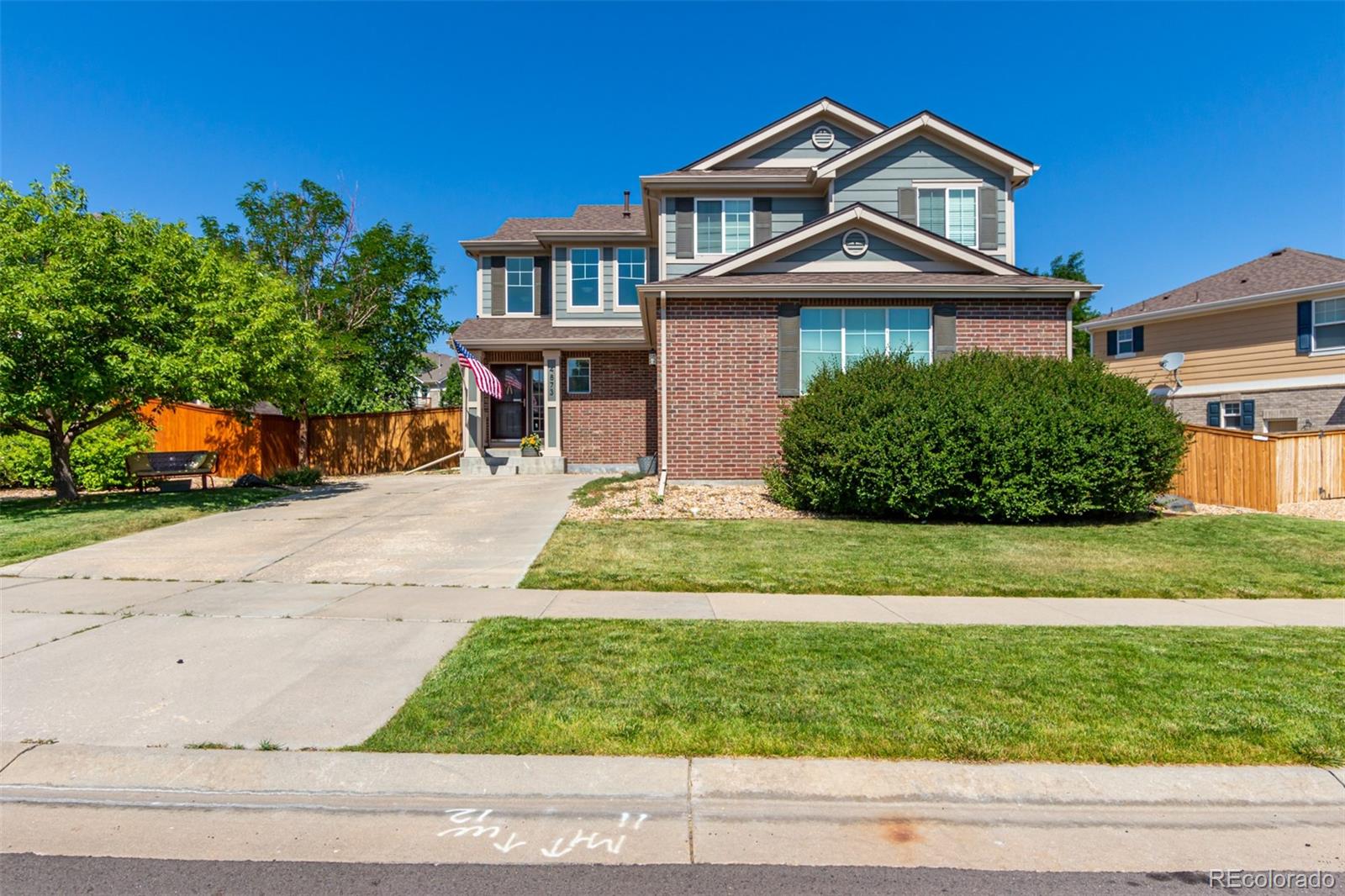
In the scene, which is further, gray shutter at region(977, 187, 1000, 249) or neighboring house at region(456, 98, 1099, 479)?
gray shutter at region(977, 187, 1000, 249)

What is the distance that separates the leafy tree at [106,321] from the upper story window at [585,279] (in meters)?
8.36

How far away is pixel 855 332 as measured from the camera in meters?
14.5

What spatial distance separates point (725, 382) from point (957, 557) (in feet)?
21.2

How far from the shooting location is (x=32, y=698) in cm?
448

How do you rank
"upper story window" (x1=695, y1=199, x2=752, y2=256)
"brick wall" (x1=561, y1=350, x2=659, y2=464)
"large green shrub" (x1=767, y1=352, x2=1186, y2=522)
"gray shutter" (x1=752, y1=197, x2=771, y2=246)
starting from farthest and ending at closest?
"brick wall" (x1=561, y1=350, x2=659, y2=464) → "gray shutter" (x1=752, y1=197, x2=771, y2=246) → "upper story window" (x1=695, y1=199, x2=752, y2=256) → "large green shrub" (x1=767, y1=352, x2=1186, y2=522)

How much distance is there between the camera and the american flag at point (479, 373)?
18078 millimetres

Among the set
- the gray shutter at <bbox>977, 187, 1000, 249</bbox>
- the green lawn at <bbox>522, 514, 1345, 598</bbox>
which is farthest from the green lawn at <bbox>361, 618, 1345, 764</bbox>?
the gray shutter at <bbox>977, 187, 1000, 249</bbox>

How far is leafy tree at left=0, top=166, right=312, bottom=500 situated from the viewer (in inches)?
A: 446

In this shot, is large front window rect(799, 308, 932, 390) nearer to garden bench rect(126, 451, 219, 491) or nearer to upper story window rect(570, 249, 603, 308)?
upper story window rect(570, 249, 603, 308)

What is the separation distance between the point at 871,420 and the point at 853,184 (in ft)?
27.2

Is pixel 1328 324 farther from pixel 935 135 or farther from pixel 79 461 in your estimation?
pixel 79 461

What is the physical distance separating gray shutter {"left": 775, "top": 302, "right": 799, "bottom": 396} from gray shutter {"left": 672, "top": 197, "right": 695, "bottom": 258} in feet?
12.8

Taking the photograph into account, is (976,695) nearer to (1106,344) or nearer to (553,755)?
(553,755)

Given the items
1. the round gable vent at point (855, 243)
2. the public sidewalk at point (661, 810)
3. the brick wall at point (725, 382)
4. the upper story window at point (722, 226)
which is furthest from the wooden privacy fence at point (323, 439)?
the public sidewalk at point (661, 810)
